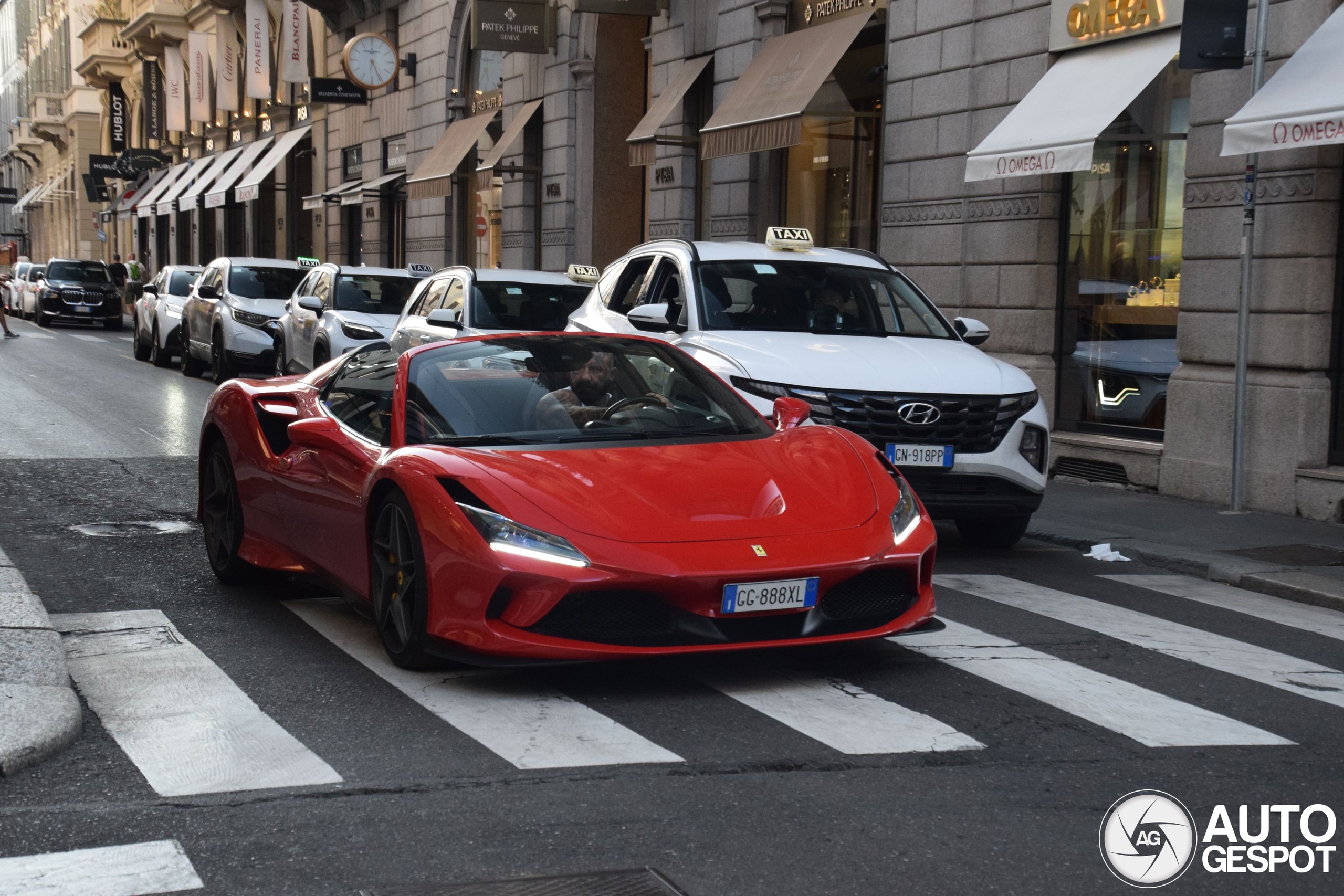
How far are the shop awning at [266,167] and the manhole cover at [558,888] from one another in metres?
37.5

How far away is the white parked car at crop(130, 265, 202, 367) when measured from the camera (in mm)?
25312

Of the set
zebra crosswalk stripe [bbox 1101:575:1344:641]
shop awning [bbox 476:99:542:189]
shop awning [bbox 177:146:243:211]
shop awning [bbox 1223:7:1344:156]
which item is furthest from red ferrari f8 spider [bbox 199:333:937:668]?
shop awning [bbox 177:146:243:211]

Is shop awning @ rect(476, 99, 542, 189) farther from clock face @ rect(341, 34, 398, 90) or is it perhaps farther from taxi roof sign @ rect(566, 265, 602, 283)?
taxi roof sign @ rect(566, 265, 602, 283)

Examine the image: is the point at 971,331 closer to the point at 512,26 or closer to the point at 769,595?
the point at 769,595

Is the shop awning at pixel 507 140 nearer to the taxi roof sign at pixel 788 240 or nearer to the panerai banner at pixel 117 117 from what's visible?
the taxi roof sign at pixel 788 240

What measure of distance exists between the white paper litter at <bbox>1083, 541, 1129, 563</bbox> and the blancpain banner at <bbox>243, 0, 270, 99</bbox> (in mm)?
36828

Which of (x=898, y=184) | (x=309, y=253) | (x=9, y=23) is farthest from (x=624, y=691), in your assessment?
(x=9, y=23)

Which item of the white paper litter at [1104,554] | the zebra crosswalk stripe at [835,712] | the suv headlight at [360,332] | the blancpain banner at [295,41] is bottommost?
the white paper litter at [1104,554]

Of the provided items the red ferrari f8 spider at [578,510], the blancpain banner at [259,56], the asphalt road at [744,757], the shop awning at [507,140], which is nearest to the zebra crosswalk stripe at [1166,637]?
the asphalt road at [744,757]

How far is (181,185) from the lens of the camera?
51.8 metres

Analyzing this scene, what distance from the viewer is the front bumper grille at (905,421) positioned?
29.2 ft

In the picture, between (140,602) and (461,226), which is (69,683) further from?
(461,226)

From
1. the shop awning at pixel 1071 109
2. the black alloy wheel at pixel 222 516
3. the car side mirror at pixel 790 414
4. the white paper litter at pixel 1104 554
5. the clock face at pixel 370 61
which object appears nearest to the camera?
the car side mirror at pixel 790 414

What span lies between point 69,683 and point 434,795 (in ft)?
6.09
